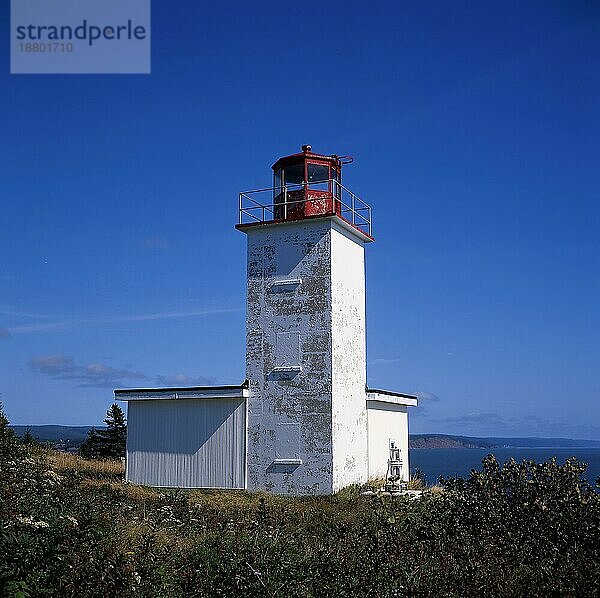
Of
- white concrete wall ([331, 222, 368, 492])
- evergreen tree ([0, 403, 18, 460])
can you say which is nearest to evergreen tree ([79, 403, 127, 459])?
evergreen tree ([0, 403, 18, 460])

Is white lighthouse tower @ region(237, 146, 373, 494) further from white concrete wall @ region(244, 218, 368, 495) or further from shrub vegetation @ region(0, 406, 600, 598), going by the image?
shrub vegetation @ region(0, 406, 600, 598)

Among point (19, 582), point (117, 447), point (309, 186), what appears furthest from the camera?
point (117, 447)

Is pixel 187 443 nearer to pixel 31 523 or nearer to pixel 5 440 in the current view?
pixel 5 440

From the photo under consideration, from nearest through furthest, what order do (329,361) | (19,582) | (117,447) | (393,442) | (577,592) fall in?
1. (19,582)
2. (577,592)
3. (329,361)
4. (393,442)
5. (117,447)

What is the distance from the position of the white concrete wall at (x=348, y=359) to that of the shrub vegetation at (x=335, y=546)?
5.19 m

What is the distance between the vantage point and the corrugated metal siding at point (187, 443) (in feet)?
69.3

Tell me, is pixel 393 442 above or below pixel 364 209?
below

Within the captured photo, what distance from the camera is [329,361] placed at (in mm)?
20359

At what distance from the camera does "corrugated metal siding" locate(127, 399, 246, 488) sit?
2111 cm

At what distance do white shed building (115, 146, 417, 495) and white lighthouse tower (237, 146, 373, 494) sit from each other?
3 centimetres

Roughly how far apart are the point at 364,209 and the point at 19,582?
17.2 m

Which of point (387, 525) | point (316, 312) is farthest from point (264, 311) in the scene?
point (387, 525)

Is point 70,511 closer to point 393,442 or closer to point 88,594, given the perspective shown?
point 88,594

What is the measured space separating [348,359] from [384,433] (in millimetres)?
3672
